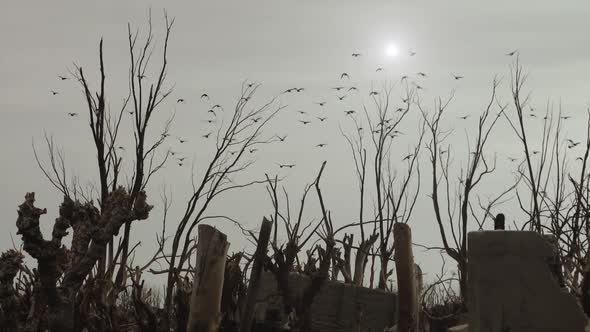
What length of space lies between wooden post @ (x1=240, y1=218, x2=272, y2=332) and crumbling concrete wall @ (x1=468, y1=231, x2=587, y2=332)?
102 inches

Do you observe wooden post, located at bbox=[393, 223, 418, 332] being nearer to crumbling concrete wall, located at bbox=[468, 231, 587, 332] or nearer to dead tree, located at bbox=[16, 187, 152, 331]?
crumbling concrete wall, located at bbox=[468, 231, 587, 332]

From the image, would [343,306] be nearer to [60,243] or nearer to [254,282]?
[254,282]

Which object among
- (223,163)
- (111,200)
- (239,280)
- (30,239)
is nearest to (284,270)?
(239,280)

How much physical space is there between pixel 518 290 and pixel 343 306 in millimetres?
4410

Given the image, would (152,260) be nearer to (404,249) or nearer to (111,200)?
(111,200)

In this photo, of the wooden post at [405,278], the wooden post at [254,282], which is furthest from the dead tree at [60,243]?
the wooden post at [405,278]

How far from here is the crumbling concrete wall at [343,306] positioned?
10812mm

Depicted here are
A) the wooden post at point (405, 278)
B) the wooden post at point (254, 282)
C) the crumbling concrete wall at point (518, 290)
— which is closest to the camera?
the crumbling concrete wall at point (518, 290)

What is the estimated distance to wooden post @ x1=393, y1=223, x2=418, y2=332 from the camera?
29.7 feet

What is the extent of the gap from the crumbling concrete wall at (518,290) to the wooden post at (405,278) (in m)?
2.10

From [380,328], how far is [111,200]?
4.84 m

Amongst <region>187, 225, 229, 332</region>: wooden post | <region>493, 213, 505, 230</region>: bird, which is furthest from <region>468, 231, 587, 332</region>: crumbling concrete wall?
<region>187, 225, 229, 332</region>: wooden post

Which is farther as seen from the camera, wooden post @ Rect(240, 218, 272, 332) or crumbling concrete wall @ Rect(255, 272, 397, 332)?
crumbling concrete wall @ Rect(255, 272, 397, 332)

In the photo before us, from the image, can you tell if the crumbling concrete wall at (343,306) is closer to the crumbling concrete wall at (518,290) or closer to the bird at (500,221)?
the bird at (500,221)
